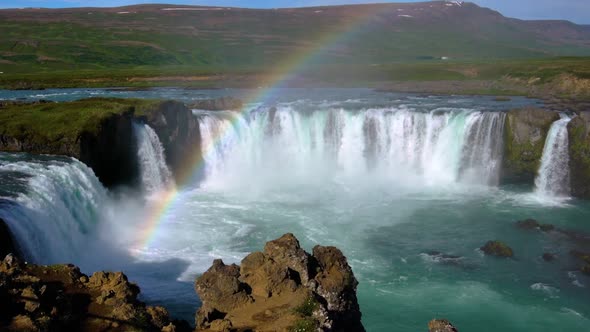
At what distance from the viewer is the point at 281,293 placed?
1278 cm

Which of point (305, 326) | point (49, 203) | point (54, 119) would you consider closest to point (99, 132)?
point (54, 119)

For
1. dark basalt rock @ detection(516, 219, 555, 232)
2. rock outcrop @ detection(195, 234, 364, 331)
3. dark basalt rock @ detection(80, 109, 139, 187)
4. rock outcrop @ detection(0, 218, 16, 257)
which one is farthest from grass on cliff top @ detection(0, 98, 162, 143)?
dark basalt rock @ detection(516, 219, 555, 232)

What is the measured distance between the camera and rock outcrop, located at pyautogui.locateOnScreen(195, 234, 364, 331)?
1191 centimetres

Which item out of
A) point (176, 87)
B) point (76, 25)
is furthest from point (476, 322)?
point (76, 25)

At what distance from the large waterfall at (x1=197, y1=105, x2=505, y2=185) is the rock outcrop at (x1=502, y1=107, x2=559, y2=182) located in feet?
2.22

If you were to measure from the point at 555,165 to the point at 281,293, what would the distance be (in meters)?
29.8

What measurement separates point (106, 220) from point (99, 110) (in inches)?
353

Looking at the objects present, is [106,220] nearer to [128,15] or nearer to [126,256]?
[126,256]

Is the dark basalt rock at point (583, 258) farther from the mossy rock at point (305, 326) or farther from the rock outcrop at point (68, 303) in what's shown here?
the rock outcrop at point (68, 303)

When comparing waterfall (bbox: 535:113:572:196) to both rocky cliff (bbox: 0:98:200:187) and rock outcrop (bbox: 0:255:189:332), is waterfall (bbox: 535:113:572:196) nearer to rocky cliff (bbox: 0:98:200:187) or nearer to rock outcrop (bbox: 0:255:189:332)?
rocky cliff (bbox: 0:98:200:187)

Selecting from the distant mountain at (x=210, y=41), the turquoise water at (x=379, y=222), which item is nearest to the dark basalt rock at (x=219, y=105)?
the turquoise water at (x=379, y=222)

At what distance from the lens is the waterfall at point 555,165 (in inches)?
1410

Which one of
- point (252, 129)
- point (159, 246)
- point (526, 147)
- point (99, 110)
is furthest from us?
point (252, 129)

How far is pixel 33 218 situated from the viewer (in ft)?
64.6
